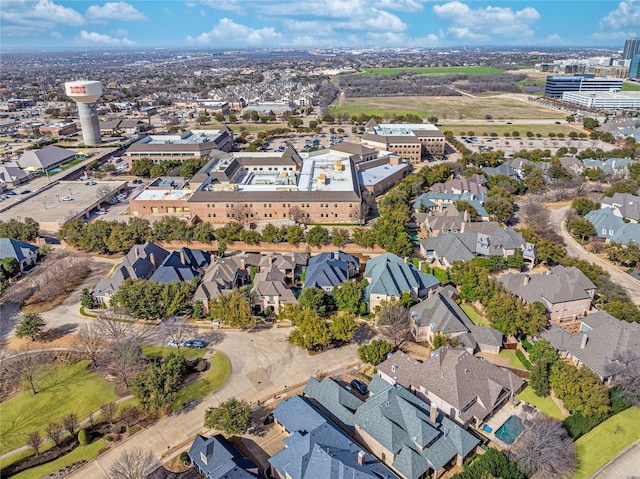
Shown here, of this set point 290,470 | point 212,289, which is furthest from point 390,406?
point 212,289

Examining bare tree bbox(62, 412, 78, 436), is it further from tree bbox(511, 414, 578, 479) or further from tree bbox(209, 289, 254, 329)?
tree bbox(511, 414, 578, 479)

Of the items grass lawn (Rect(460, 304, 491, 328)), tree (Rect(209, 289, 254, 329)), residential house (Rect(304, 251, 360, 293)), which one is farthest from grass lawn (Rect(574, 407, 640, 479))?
tree (Rect(209, 289, 254, 329))

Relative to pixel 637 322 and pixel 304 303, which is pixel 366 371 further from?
pixel 637 322

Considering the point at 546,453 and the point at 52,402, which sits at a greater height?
the point at 546,453

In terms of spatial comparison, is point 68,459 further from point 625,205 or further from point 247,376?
point 625,205

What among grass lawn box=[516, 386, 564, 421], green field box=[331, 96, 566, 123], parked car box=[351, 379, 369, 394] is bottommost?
grass lawn box=[516, 386, 564, 421]

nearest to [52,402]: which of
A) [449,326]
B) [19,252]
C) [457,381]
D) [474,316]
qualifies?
[19,252]

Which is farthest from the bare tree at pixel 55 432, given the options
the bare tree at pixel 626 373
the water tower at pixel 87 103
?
the water tower at pixel 87 103
